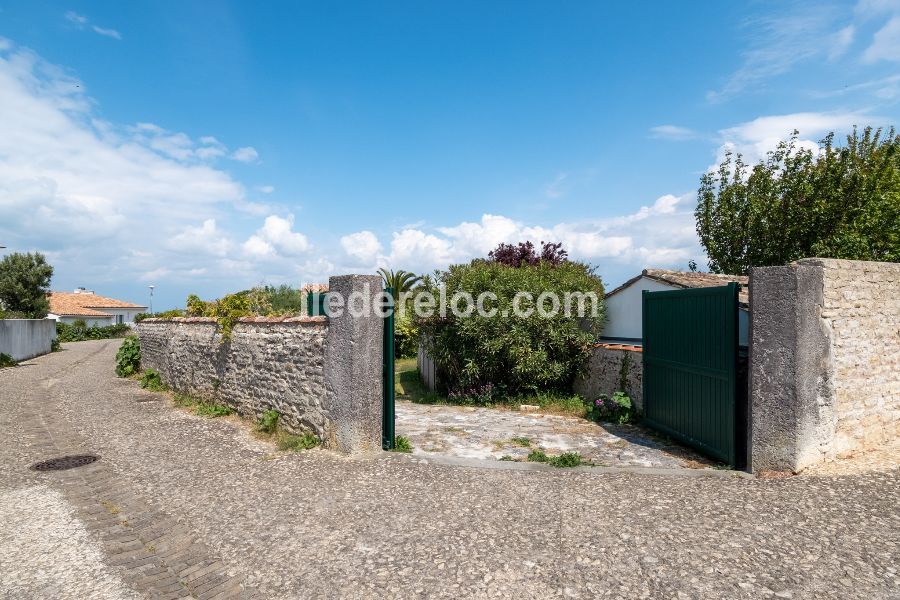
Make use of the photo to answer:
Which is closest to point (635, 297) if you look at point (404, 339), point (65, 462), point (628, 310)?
point (628, 310)

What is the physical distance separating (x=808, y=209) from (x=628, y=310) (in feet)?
25.5

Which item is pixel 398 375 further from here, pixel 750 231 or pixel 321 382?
pixel 750 231

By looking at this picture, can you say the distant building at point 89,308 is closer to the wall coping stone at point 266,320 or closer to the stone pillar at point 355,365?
the wall coping stone at point 266,320

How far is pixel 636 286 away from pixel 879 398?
4440mm

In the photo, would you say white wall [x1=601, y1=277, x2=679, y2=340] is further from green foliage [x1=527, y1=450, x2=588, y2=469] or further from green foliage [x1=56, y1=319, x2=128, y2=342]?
green foliage [x1=56, y1=319, x2=128, y2=342]

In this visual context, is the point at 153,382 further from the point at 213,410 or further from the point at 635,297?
the point at 635,297

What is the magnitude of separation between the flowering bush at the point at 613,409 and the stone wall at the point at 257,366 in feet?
15.5

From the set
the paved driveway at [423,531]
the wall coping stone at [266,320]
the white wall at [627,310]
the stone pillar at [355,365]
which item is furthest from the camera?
the white wall at [627,310]

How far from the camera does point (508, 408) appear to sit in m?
9.62

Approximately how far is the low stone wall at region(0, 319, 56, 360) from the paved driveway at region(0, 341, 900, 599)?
1685cm

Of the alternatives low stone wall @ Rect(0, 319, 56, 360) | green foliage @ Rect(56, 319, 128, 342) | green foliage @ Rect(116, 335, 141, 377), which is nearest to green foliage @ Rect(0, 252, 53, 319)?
green foliage @ Rect(56, 319, 128, 342)

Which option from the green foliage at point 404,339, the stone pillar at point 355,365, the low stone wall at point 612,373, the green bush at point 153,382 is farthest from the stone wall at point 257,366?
the green foliage at point 404,339

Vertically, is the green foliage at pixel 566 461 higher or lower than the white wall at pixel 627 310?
lower

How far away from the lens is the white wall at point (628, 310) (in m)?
9.57
